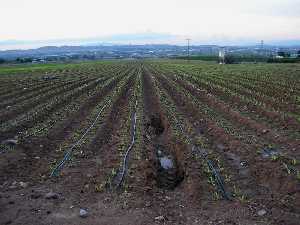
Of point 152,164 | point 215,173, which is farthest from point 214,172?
point 152,164

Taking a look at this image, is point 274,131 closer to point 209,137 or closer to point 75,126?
point 209,137

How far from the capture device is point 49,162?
11.4m

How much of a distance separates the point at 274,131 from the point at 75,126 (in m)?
7.23

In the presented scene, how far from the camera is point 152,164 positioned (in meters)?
11.3

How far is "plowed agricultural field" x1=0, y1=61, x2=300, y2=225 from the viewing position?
8.19m

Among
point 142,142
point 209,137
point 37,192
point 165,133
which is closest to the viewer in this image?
point 37,192

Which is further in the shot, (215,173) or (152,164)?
(152,164)

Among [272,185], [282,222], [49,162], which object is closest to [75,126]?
[49,162]

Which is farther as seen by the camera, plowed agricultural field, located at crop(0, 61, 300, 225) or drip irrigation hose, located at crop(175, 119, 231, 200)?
drip irrigation hose, located at crop(175, 119, 231, 200)

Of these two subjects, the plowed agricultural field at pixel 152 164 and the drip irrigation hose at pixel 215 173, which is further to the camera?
the drip irrigation hose at pixel 215 173

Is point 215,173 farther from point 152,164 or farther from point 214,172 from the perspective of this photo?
point 152,164

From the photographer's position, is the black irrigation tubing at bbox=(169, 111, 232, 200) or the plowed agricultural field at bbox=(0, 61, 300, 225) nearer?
the plowed agricultural field at bbox=(0, 61, 300, 225)

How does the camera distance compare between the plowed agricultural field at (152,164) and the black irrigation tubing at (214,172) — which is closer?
the plowed agricultural field at (152,164)

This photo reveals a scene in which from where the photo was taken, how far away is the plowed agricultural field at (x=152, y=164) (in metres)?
8.19
